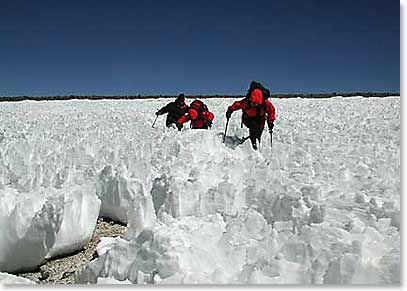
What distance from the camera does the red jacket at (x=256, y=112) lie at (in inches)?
177

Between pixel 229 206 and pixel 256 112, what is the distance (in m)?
2.02

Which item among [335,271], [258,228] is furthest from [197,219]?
[335,271]

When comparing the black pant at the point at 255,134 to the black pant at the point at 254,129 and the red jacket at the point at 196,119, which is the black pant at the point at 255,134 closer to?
the black pant at the point at 254,129

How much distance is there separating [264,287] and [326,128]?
418 centimetres

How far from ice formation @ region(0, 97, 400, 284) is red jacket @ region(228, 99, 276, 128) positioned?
0.20 m

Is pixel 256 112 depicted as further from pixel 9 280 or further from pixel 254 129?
pixel 9 280

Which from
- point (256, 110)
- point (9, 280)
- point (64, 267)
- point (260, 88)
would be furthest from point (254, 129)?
point (9, 280)

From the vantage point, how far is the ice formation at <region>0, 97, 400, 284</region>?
6.13 feet

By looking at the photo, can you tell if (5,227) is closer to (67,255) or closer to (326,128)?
(67,255)

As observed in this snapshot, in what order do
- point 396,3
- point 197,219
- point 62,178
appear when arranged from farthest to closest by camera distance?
point 62,178 → point 396,3 → point 197,219

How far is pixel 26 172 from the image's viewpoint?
12.4 ft

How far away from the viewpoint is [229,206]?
2.62m

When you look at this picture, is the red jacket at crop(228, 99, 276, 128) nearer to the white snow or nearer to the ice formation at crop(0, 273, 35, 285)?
the white snow

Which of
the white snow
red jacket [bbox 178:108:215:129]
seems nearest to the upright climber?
red jacket [bbox 178:108:215:129]
